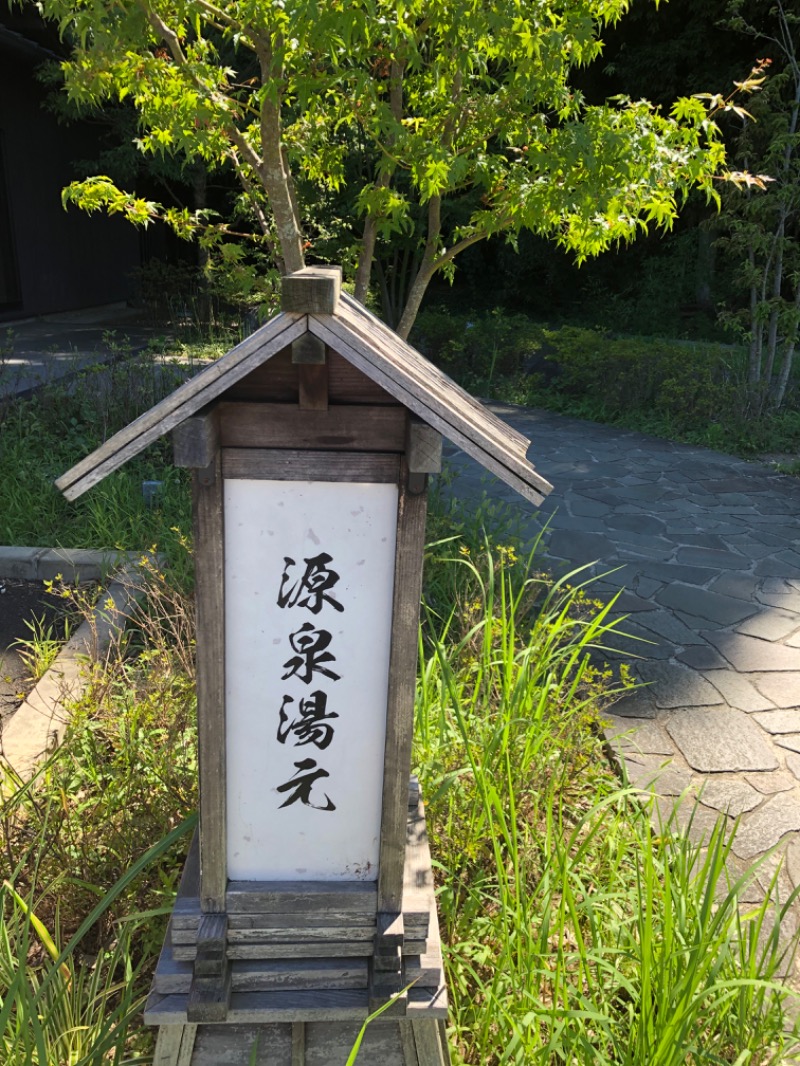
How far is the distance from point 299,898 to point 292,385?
1.12 meters

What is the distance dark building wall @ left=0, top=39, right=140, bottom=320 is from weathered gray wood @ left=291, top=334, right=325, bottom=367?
11709 mm

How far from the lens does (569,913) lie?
1.92m

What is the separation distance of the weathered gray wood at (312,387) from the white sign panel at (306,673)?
0.16 meters

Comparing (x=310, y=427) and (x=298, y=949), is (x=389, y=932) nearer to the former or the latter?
(x=298, y=949)

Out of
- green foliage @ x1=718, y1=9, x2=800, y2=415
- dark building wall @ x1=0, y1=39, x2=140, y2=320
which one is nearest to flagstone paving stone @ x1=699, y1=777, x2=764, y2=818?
green foliage @ x1=718, y1=9, x2=800, y2=415

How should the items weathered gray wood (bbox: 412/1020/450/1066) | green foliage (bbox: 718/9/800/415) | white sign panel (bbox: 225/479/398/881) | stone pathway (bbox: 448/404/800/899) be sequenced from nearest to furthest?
white sign panel (bbox: 225/479/398/881), weathered gray wood (bbox: 412/1020/450/1066), stone pathway (bbox: 448/404/800/899), green foliage (bbox: 718/9/800/415)

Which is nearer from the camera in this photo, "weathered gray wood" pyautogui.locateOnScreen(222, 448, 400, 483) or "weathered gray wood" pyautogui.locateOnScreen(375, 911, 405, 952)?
"weathered gray wood" pyautogui.locateOnScreen(222, 448, 400, 483)

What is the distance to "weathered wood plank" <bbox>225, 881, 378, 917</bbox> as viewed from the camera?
1.82 metres

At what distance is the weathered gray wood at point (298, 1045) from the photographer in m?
1.89

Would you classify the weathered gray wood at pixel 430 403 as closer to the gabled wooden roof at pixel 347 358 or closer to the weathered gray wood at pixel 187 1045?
the gabled wooden roof at pixel 347 358

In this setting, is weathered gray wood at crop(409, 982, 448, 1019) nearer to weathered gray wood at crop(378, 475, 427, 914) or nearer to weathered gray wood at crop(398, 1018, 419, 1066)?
weathered gray wood at crop(398, 1018, 419, 1066)

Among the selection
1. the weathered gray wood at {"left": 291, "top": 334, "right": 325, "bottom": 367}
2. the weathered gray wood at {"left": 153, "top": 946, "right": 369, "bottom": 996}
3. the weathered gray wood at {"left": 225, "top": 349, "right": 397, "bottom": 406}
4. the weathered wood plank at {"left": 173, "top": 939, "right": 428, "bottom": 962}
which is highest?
the weathered gray wood at {"left": 291, "top": 334, "right": 325, "bottom": 367}

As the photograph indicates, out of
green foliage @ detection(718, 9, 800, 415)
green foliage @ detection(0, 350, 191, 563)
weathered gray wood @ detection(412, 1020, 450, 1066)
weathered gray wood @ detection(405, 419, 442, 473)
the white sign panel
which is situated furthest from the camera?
green foliage @ detection(718, 9, 800, 415)

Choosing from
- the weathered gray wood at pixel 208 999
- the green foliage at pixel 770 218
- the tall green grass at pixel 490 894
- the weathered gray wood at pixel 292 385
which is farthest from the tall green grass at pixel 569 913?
the green foliage at pixel 770 218
